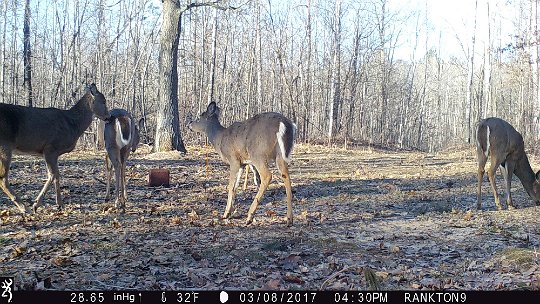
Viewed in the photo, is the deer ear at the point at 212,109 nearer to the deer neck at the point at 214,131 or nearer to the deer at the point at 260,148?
the deer neck at the point at 214,131

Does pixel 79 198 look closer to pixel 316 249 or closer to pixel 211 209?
pixel 211 209

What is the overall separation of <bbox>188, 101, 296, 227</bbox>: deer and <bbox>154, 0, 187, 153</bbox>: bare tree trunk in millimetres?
8212

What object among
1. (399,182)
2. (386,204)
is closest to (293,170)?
(399,182)

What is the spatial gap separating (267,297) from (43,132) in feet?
19.4

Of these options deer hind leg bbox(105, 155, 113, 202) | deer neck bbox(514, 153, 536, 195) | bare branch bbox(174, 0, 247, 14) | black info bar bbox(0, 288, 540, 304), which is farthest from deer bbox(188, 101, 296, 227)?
bare branch bbox(174, 0, 247, 14)

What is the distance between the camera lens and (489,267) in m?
5.30

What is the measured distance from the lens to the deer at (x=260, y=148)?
750cm

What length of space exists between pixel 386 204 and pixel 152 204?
4.10m

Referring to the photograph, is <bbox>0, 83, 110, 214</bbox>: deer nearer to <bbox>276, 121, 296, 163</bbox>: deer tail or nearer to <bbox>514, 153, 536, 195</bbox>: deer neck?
<bbox>276, 121, 296, 163</bbox>: deer tail

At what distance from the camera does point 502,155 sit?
9672mm

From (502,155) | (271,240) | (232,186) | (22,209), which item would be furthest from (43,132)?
(502,155)

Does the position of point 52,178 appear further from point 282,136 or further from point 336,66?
point 336,66

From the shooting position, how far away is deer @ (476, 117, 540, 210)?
9562 millimetres

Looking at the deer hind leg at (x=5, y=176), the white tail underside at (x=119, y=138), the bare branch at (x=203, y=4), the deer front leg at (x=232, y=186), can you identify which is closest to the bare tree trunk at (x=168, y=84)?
the bare branch at (x=203, y=4)
